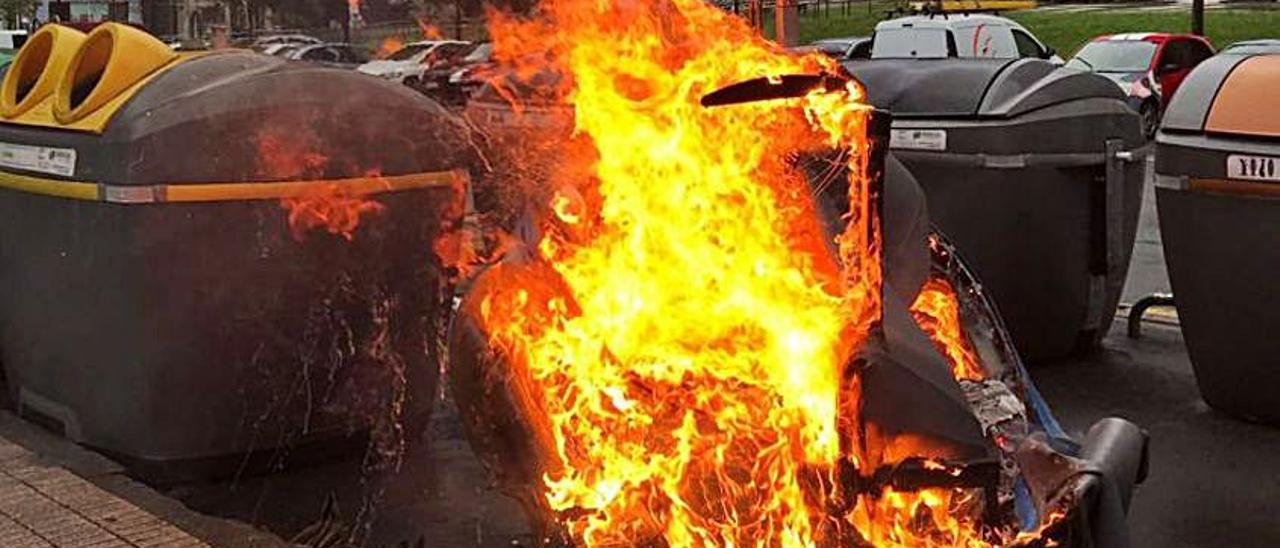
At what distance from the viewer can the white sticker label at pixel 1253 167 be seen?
570 centimetres

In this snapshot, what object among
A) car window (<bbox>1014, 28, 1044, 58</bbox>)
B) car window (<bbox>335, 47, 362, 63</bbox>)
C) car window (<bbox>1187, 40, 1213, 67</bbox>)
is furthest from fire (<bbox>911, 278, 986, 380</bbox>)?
car window (<bbox>1187, 40, 1213, 67</bbox>)

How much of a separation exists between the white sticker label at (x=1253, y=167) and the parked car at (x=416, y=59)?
9.91ft

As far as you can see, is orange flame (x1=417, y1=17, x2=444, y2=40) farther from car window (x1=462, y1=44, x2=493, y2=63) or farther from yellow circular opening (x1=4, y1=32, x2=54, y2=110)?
yellow circular opening (x1=4, y1=32, x2=54, y2=110)

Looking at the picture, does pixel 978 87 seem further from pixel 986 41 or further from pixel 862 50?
pixel 862 50

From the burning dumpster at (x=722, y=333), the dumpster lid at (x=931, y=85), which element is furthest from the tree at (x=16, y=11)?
the burning dumpster at (x=722, y=333)

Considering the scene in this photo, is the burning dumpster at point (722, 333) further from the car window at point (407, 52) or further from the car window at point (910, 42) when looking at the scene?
the car window at point (910, 42)

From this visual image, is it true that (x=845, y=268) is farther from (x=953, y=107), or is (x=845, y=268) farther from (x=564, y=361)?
(x=953, y=107)

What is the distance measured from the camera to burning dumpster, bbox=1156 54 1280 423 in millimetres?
5797

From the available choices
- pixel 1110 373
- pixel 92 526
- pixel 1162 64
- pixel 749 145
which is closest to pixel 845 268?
pixel 749 145

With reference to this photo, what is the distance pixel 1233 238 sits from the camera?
5934 mm

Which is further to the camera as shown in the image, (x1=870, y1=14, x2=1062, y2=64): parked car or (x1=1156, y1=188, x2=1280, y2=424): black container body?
(x1=870, y1=14, x2=1062, y2=64): parked car

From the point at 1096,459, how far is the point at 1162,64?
20.6 metres

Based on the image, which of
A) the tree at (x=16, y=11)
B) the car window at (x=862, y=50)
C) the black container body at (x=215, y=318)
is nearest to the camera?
the black container body at (x=215, y=318)

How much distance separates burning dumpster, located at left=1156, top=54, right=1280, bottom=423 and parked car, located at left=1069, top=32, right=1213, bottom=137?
1671 cm
